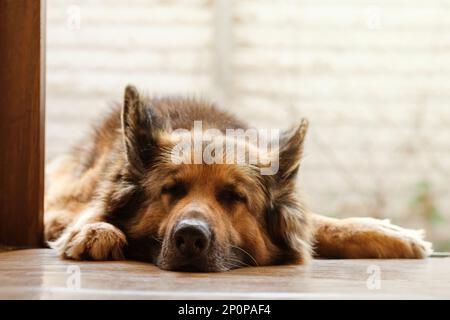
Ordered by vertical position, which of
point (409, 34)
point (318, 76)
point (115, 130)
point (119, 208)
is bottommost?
point (119, 208)

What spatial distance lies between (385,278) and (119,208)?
144 cm

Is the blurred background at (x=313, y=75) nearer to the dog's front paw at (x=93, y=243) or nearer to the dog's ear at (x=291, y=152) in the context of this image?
the dog's ear at (x=291, y=152)

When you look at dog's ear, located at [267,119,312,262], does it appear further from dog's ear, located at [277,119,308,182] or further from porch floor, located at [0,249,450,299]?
porch floor, located at [0,249,450,299]

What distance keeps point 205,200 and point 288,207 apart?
1.92 feet

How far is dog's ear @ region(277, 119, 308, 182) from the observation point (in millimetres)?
3559

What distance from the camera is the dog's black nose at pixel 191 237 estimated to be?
2.92 metres

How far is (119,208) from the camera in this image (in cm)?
357

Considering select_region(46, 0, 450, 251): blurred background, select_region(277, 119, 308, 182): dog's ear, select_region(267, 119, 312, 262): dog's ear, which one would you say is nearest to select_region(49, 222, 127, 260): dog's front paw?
select_region(267, 119, 312, 262): dog's ear

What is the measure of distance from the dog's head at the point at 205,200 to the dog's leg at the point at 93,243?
0.12 metres

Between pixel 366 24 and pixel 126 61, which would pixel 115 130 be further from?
pixel 366 24

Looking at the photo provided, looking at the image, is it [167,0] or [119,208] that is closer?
[119,208]

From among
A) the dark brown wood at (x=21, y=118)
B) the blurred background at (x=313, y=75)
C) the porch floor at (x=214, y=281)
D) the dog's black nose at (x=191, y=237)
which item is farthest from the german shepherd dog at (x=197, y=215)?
the blurred background at (x=313, y=75)
